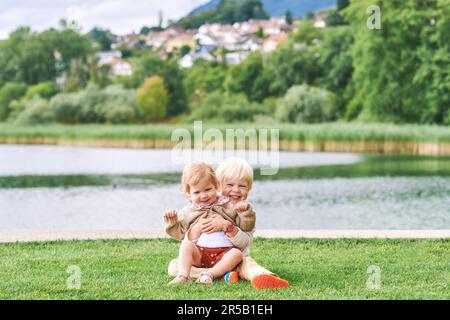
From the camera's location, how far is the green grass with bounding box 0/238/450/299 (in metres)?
5.81

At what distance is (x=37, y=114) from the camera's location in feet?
147

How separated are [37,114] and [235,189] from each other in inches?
1558

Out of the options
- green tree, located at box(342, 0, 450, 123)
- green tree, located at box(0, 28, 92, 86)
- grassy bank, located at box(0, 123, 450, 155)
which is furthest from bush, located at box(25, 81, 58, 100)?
green tree, located at box(342, 0, 450, 123)

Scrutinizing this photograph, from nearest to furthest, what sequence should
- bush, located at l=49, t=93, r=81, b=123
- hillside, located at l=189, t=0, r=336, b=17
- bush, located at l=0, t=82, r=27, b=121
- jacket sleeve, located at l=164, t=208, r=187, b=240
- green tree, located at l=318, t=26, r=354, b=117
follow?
1. jacket sleeve, located at l=164, t=208, r=187, b=240
2. bush, located at l=49, t=93, r=81, b=123
3. green tree, located at l=318, t=26, r=354, b=117
4. bush, located at l=0, t=82, r=27, b=121
5. hillside, located at l=189, t=0, r=336, b=17

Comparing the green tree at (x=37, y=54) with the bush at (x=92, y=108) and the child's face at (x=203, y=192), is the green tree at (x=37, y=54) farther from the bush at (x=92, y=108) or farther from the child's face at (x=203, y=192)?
the child's face at (x=203, y=192)

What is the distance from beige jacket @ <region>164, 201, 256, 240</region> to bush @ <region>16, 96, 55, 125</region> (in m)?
39.0

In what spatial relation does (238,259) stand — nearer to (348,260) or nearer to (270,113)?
(348,260)

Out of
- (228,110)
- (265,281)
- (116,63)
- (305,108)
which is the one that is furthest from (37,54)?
(265,281)

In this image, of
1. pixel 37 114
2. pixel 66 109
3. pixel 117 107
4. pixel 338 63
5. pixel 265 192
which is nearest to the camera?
pixel 265 192

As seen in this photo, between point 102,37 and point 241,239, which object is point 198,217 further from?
point 102,37

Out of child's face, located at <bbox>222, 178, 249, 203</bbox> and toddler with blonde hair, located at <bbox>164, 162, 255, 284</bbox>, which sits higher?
child's face, located at <bbox>222, 178, 249, 203</bbox>

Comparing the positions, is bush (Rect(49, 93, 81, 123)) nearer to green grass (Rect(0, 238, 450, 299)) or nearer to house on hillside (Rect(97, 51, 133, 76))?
house on hillside (Rect(97, 51, 133, 76))

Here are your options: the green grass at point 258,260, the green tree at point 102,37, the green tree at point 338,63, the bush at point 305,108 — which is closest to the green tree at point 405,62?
the bush at point 305,108

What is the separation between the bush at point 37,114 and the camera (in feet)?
147
